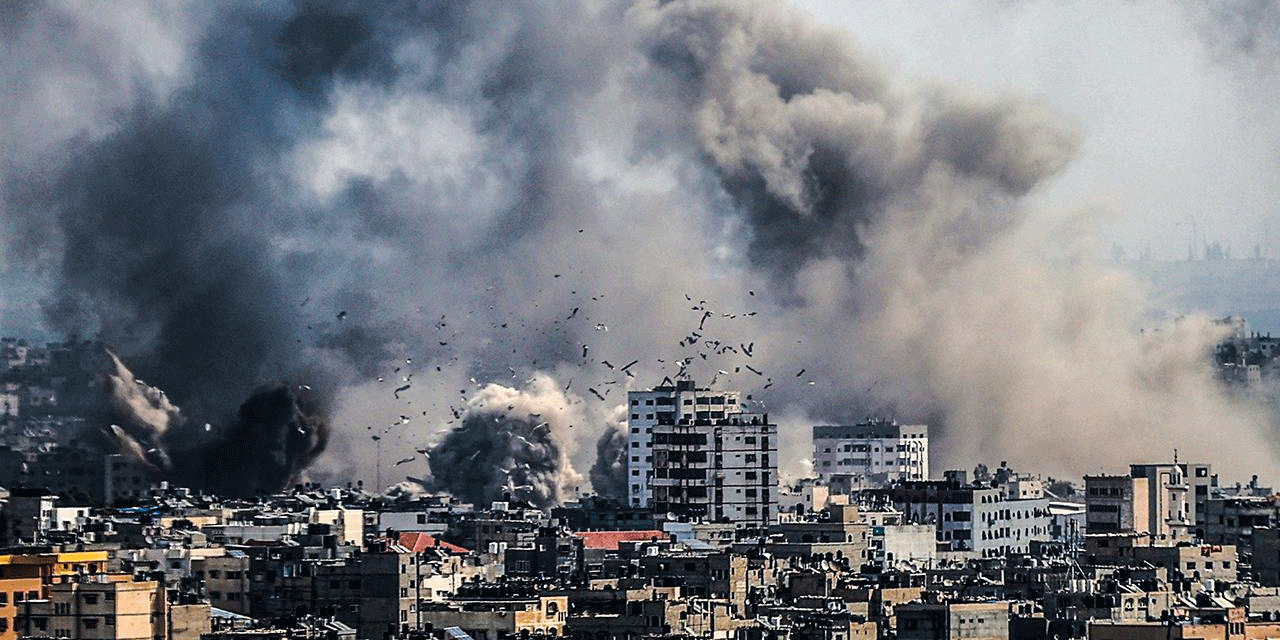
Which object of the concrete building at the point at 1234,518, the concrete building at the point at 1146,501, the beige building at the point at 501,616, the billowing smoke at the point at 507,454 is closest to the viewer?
the beige building at the point at 501,616

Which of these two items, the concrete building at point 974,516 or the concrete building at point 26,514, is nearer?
the concrete building at point 26,514

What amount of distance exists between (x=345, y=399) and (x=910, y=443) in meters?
14.9

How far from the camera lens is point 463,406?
119812 mm

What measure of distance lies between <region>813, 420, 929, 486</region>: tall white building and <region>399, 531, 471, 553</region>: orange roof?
32.8 metres

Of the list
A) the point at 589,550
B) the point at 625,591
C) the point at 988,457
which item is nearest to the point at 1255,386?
the point at 988,457

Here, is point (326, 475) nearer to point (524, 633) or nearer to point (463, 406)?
point (463, 406)

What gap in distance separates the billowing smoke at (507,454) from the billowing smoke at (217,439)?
4.24 m

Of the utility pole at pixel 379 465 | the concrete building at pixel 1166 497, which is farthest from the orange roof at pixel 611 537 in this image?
the utility pole at pixel 379 465

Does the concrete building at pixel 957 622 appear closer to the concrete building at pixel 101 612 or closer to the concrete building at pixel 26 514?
the concrete building at pixel 101 612

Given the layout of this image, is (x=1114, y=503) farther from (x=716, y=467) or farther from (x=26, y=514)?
(x=26, y=514)

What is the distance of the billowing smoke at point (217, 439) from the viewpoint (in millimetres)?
103875

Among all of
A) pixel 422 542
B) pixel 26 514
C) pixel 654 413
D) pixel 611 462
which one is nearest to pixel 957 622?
pixel 422 542

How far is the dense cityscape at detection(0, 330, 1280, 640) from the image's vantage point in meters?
60.0

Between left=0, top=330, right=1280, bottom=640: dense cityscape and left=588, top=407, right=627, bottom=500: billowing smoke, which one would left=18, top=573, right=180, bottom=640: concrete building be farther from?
left=588, top=407, right=627, bottom=500: billowing smoke
